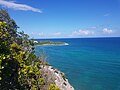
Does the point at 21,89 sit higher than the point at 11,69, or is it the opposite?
the point at 11,69

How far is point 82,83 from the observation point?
50.1 m

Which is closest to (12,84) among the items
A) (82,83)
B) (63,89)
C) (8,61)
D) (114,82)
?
(8,61)

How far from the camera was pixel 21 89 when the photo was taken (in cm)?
1995

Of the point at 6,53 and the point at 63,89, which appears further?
the point at 63,89

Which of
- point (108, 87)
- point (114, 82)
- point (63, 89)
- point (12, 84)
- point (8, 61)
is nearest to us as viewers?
point (8, 61)

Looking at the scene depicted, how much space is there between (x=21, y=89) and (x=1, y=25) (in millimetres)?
6449

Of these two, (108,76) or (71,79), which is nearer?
(71,79)

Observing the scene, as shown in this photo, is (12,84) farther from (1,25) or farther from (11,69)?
(1,25)

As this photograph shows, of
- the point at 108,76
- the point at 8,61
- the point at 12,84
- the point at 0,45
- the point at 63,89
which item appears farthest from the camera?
the point at 108,76

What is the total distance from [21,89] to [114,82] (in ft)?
122

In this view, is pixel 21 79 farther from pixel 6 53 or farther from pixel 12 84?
pixel 6 53

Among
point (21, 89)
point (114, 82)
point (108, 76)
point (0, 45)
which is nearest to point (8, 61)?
point (0, 45)

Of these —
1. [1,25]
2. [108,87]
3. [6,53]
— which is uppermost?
[1,25]

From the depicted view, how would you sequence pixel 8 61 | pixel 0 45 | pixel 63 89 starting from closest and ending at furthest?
pixel 0 45 → pixel 8 61 → pixel 63 89
